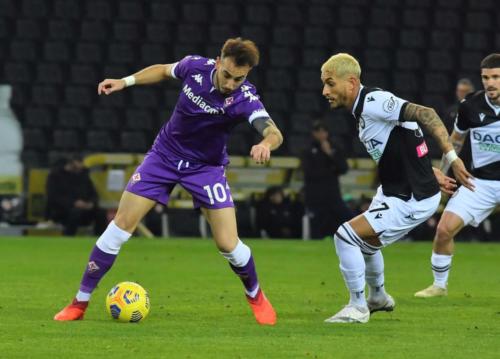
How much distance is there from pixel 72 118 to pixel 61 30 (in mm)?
1834

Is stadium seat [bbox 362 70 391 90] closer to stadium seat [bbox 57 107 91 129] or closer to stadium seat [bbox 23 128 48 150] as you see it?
stadium seat [bbox 57 107 91 129]

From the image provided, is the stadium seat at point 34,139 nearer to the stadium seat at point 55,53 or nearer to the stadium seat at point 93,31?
the stadium seat at point 55,53

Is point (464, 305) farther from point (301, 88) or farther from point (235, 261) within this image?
point (301, 88)

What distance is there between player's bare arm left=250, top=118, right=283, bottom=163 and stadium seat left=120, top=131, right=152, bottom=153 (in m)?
13.6

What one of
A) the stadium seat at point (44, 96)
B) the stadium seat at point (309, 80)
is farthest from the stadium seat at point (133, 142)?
the stadium seat at point (309, 80)

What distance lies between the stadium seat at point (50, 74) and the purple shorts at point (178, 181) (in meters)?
14.0

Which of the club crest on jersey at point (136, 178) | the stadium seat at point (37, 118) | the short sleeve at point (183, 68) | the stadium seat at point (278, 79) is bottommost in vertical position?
the stadium seat at point (37, 118)

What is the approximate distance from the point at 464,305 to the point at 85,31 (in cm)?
1405

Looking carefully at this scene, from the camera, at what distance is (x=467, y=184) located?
882cm

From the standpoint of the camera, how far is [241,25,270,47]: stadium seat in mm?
23297

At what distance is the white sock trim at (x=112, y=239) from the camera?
331 inches

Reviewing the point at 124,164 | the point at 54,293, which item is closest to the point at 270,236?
the point at 124,164

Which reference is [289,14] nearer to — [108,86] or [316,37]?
[316,37]

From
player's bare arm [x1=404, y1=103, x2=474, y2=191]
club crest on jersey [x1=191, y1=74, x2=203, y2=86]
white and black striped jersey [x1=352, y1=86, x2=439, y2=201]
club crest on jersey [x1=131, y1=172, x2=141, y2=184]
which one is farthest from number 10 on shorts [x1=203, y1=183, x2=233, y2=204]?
player's bare arm [x1=404, y1=103, x2=474, y2=191]
